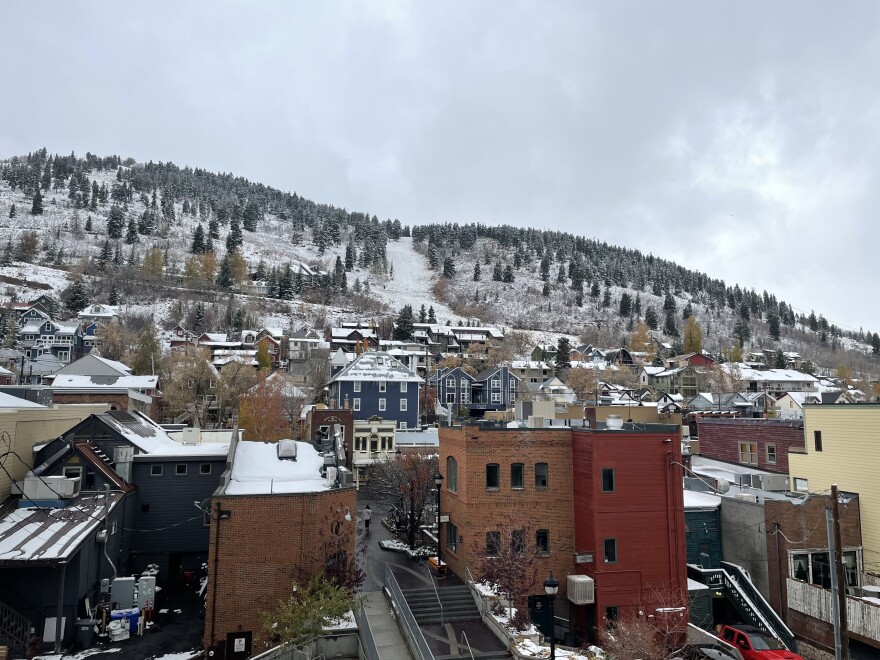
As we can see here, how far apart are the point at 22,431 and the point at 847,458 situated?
4188 cm

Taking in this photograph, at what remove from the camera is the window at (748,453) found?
39.6 metres

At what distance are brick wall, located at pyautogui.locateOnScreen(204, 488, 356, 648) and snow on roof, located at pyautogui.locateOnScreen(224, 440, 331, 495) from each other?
0.68 metres

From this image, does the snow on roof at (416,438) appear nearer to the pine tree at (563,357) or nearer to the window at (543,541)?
the window at (543,541)

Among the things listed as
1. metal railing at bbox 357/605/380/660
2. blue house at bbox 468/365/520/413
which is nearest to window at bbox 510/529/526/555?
metal railing at bbox 357/605/380/660

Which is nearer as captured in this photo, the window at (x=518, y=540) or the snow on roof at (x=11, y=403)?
the window at (x=518, y=540)

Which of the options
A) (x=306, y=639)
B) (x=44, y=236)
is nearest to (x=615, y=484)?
(x=306, y=639)

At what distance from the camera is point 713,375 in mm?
116062

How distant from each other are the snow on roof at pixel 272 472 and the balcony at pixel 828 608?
21446mm

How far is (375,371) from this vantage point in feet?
224

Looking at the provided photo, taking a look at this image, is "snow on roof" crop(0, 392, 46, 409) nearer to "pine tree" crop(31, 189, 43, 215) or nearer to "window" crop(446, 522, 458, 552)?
"window" crop(446, 522, 458, 552)

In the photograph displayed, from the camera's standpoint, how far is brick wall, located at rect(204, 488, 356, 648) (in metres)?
21.6

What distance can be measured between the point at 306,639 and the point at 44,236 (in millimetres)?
192983

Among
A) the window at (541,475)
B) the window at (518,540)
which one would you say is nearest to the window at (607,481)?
the window at (541,475)

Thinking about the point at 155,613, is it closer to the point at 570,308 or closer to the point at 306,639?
the point at 306,639
